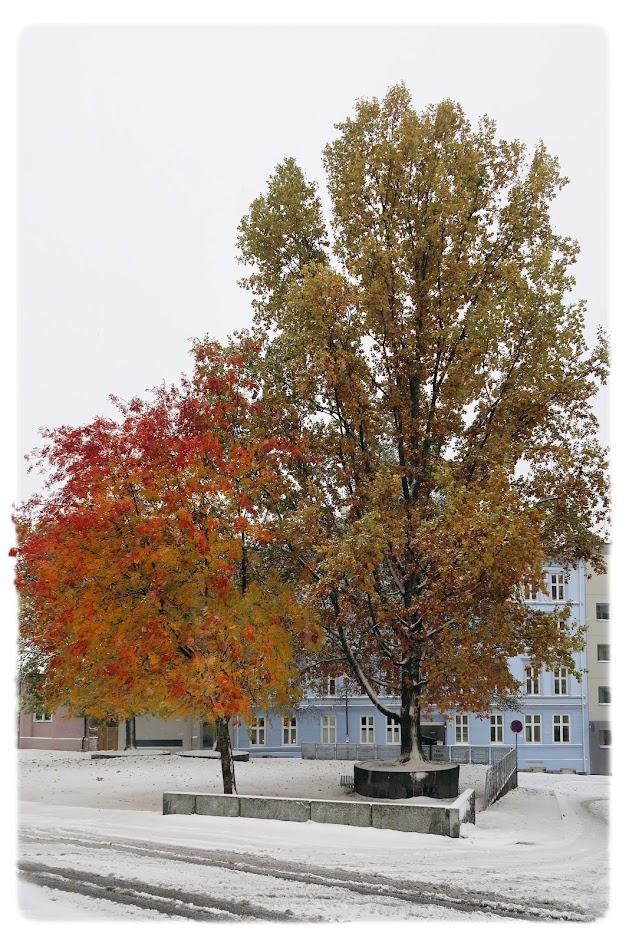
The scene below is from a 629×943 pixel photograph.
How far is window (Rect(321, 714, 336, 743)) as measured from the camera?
49500 mm

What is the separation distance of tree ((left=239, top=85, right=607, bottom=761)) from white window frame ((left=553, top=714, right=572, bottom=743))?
95.2 ft

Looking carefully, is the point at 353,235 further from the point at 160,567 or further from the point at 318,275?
the point at 160,567

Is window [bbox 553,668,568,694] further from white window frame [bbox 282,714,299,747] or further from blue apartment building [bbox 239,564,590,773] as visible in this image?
white window frame [bbox 282,714,299,747]

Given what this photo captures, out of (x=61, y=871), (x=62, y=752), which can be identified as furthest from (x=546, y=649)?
(x=62, y=752)

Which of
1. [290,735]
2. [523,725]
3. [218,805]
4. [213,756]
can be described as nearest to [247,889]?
[218,805]

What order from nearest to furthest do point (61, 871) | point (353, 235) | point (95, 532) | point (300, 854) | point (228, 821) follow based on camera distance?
point (61, 871), point (300, 854), point (228, 821), point (95, 532), point (353, 235)

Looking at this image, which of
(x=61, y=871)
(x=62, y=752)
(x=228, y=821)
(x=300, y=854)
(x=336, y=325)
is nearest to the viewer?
(x=61, y=871)

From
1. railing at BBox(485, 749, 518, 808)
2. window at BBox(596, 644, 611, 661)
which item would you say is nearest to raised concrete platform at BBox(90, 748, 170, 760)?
railing at BBox(485, 749, 518, 808)

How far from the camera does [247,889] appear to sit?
10.9 meters

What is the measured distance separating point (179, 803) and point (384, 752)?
28.8 m

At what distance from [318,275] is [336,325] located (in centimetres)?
124

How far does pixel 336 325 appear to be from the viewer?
67.6 ft

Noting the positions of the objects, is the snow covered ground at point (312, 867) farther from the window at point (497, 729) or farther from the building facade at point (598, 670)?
the building facade at point (598, 670)

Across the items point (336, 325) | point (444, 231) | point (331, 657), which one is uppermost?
point (444, 231)
